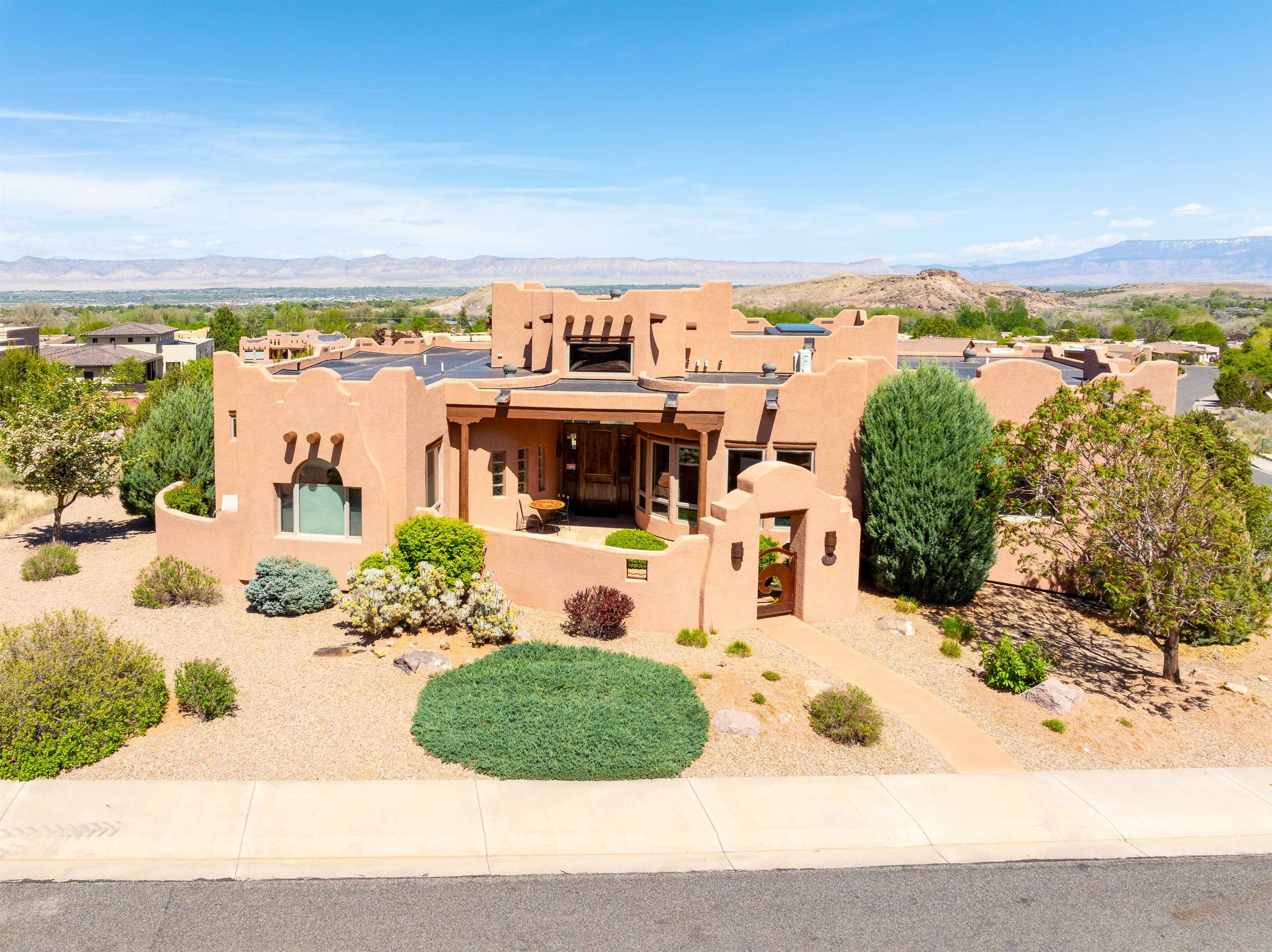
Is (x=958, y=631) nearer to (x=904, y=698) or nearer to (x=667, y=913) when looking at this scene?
(x=904, y=698)

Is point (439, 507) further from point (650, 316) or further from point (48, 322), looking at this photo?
point (48, 322)

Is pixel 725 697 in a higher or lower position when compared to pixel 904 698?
higher

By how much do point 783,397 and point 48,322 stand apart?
14995 centimetres

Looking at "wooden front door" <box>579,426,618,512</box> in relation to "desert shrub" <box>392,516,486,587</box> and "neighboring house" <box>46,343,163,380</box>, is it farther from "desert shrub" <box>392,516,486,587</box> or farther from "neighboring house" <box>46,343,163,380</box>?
"neighboring house" <box>46,343,163,380</box>

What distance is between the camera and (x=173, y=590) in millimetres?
18172

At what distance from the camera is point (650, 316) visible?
24828 millimetres

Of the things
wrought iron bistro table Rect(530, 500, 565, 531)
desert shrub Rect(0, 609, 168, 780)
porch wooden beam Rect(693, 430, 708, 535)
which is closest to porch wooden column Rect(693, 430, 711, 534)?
porch wooden beam Rect(693, 430, 708, 535)

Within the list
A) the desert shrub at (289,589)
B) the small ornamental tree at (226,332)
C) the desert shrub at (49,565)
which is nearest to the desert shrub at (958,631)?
the desert shrub at (289,589)

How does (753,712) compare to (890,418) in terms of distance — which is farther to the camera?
(890,418)

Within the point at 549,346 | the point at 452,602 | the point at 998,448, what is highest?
the point at 549,346

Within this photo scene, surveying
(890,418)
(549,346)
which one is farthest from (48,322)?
(890,418)

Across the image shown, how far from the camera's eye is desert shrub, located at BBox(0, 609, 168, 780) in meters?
11.2

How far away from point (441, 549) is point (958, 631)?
399 inches

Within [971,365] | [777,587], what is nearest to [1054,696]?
[777,587]
